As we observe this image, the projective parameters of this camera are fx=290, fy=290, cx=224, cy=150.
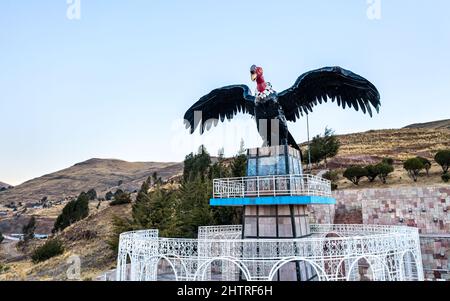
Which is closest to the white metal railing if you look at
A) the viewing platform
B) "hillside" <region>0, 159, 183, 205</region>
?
the viewing platform

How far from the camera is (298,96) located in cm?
1166

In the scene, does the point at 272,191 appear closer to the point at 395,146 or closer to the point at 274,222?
the point at 274,222

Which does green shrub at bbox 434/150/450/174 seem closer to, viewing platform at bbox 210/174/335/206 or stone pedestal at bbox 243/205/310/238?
viewing platform at bbox 210/174/335/206

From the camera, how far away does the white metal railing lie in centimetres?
1010

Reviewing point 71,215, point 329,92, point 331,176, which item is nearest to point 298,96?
point 329,92

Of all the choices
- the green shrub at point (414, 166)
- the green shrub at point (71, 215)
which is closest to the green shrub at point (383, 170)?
the green shrub at point (414, 166)

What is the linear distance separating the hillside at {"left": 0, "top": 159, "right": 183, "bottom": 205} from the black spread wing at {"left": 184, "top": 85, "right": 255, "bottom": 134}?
253 ft

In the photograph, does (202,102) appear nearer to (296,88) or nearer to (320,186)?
(296,88)

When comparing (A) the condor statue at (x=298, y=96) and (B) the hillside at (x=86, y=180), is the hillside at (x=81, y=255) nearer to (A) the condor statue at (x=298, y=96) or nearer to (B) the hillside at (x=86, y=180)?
(A) the condor statue at (x=298, y=96)

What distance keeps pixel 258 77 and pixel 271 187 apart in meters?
4.23

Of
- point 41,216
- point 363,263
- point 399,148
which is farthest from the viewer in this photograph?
point 41,216

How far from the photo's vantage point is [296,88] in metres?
11.3
